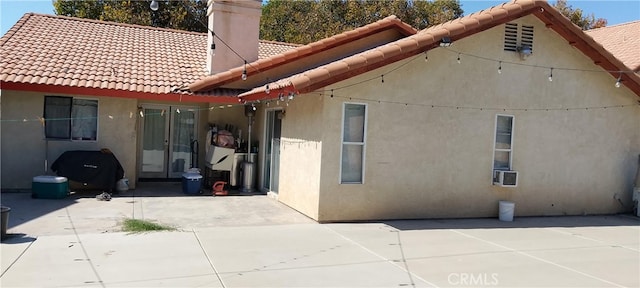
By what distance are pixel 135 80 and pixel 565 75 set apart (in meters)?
10.0

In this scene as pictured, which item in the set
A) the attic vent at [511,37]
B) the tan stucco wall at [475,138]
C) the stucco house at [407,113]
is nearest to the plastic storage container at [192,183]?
the stucco house at [407,113]

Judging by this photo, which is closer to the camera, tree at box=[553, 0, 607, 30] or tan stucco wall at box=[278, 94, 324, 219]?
tan stucco wall at box=[278, 94, 324, 219]

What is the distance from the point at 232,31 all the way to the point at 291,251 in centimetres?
A: 858

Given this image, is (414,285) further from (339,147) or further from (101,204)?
(101,204)

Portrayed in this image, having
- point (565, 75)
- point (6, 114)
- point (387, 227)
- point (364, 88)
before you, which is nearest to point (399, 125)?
point (364, 88)

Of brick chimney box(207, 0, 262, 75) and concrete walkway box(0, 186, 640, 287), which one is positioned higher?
brick chimney box(207, 0, 262, 75)

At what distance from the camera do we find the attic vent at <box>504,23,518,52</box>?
35.9 ft

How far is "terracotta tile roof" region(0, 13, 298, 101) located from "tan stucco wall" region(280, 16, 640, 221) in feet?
13.8

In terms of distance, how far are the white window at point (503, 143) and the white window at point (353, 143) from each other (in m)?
3.14

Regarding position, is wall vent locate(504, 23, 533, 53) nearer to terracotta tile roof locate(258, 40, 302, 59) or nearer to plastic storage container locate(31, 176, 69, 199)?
terracotta tile roof locate(258, 40, 302, 59)

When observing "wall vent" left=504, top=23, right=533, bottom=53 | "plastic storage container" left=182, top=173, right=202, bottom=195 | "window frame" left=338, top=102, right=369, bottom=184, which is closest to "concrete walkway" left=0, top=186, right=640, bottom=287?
"window frame" left=338, top=102, right=369, bottom=184

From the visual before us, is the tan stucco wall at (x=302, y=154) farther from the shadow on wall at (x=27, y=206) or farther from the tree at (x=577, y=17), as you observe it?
the tree at (x=577, y=17)

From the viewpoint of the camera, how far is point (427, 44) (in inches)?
389

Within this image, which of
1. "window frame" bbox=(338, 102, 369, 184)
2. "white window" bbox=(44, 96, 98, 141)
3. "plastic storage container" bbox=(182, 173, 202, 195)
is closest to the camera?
"window frame" bbox=(338, 102, 369, 184)
